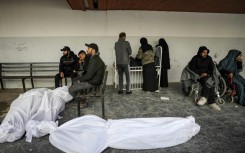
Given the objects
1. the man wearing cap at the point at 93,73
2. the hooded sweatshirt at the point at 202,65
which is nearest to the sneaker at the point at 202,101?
the hooded sweatshirt at the point at 202,65

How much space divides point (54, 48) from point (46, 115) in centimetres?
310

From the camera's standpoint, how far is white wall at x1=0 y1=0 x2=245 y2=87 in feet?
18.4

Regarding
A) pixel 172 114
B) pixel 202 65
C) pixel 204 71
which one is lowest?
pixel 172 114

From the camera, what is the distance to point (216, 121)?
141 inches

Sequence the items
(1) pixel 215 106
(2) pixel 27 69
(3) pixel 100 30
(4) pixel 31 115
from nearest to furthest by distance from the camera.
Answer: (4) pixel 31 115
(1) pixel 215 106
(2) pixel 27 69
(3) pixel 100 30

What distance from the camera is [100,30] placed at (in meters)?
5.97

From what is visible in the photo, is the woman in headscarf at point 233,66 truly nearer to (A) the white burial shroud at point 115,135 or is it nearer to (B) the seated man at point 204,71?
(B) the seated man at point 204,71

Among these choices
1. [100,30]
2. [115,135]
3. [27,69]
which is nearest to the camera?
[115,135]

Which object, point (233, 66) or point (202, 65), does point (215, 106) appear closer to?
point (202, 65)

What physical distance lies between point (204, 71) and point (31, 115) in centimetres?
368

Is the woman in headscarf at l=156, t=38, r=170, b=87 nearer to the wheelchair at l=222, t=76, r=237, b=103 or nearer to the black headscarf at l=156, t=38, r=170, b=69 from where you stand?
the black headscarf at l=156, t=38, r=170, b=69

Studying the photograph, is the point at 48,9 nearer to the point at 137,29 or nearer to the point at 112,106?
the point at 137,29

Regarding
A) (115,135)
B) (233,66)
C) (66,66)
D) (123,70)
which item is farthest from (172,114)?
(66,66)

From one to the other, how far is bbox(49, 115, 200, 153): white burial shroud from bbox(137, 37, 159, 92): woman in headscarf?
2433mm
